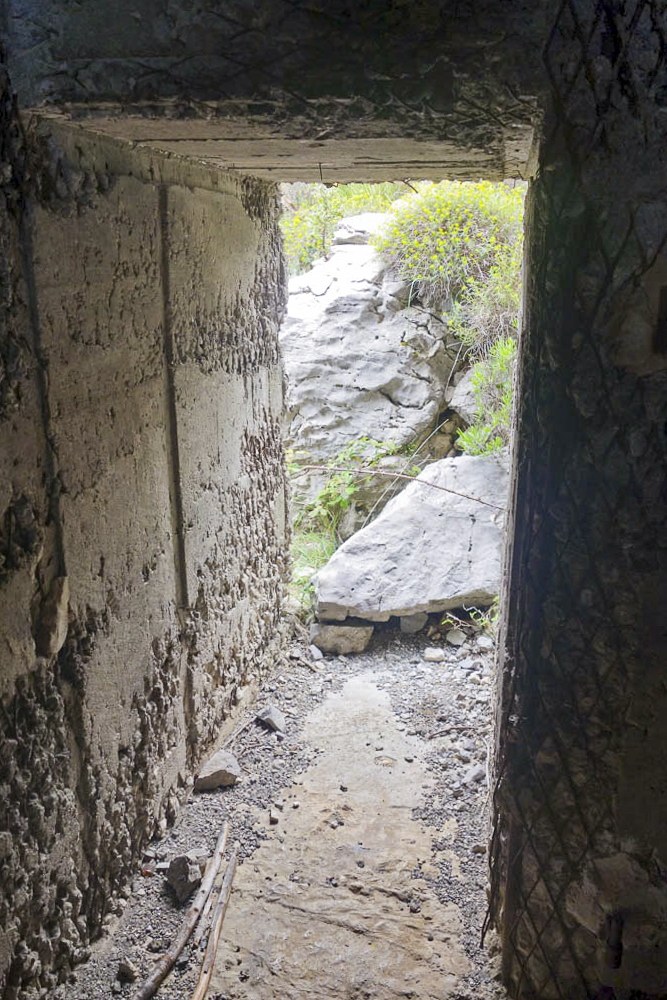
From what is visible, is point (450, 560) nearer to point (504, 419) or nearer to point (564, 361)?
point (504, 419)

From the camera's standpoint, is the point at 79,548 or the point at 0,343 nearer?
the point at 0,343

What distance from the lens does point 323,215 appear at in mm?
6703

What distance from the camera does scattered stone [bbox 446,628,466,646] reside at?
3766 millimetres

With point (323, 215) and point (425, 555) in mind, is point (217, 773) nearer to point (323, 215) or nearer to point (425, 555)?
point (425, 555)

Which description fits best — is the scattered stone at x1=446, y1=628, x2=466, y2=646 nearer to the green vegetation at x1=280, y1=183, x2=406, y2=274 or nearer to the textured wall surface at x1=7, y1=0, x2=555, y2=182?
the textured wall surface at x1=7, y1=0, x2=555, y2=182

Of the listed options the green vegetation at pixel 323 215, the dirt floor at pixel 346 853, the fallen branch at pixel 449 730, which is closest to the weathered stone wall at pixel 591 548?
the dirt floor at pixel 346 853

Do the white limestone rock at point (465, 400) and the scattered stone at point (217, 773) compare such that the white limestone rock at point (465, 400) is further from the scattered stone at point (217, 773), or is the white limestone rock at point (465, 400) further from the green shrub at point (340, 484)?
the scattered stone at point (217, 773)

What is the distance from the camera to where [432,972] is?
2.02 m

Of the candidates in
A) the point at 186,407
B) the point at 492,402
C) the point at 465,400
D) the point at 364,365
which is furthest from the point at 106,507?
the point at 364,365

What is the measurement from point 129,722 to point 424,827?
1.03m

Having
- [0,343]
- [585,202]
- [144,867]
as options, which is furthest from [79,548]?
[585,202]

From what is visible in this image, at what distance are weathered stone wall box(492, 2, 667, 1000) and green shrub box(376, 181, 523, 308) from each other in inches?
156

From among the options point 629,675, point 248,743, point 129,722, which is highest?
point 629,675

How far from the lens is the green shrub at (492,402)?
15.7ft
